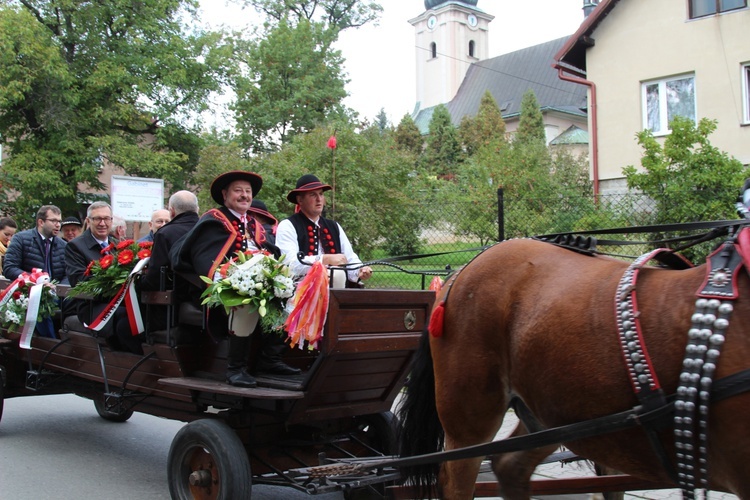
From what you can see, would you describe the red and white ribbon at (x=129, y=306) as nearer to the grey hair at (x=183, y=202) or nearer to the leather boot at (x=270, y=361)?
the grey hair at (x=183, y=202)

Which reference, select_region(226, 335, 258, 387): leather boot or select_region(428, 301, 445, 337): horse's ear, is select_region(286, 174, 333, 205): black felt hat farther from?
select_region(428, 301, 445, 337): horse's ear

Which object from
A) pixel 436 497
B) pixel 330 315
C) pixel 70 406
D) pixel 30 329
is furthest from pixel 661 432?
pixel 70 406

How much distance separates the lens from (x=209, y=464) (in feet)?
12.2

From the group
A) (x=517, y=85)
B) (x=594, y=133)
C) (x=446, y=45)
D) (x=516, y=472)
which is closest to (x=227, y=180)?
(x=516, y=472)

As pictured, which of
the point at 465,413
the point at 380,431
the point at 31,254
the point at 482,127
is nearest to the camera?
the point at 465,413

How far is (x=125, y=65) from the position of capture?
20.2 m

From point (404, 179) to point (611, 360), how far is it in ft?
33.6

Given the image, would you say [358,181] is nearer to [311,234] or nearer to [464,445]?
[311,234]

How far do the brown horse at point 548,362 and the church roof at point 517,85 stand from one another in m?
43.4

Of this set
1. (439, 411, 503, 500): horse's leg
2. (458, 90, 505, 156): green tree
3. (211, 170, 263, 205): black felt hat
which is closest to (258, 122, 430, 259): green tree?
(211, 170, 263, 205): black felt hat

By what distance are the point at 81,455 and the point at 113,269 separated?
66.4 inches

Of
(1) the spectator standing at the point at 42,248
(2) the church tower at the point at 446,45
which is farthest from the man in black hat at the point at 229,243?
(2) the church tower at the point at 446,45

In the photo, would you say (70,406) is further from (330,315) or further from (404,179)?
(404,179)

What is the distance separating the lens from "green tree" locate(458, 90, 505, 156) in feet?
122
